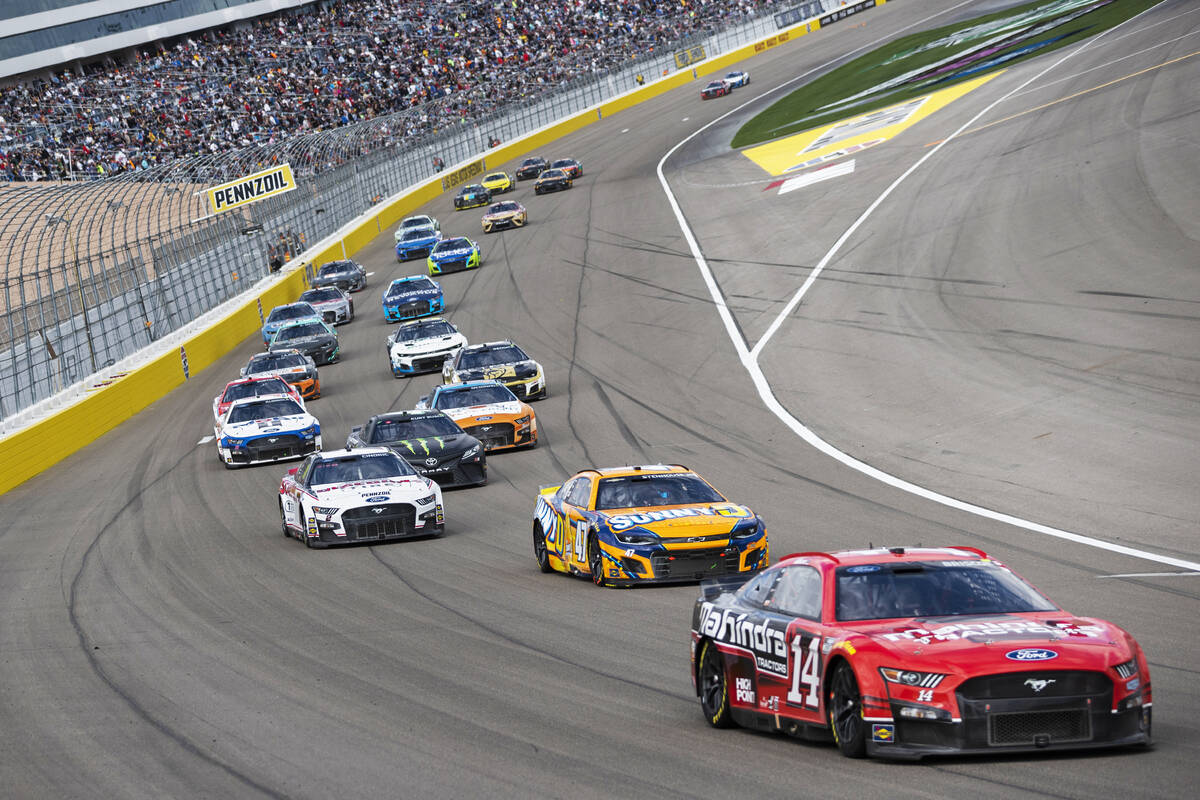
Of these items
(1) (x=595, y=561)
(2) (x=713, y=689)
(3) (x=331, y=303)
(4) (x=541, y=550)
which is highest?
(2) (x=713, y=689)

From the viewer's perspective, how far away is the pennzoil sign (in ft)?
156

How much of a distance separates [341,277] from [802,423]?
29.0 metres

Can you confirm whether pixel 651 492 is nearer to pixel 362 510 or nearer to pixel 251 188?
pixel 362 510

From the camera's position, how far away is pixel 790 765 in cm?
784

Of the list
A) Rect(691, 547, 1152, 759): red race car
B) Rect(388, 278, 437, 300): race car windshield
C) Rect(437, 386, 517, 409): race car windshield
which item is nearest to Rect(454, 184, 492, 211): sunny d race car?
Rect(388, 278, 437, 300): race car windshield

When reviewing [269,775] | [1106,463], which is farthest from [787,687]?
[1106,463]

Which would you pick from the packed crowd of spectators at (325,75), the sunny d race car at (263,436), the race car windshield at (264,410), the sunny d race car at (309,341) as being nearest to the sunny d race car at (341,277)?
the sunny d race car at (309,341)

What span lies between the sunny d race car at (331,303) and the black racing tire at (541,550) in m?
29.7

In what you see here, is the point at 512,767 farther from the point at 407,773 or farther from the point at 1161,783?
the point at 1161,783

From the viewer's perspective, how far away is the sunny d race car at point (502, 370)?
29.7 metres

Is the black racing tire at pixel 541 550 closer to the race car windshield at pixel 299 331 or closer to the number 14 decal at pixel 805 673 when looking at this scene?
the number 14 decal at pixel 805 673

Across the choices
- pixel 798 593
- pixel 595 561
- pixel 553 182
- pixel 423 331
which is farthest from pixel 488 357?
pixel 553 182

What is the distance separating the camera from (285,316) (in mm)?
40844

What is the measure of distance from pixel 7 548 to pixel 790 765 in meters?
15.0
